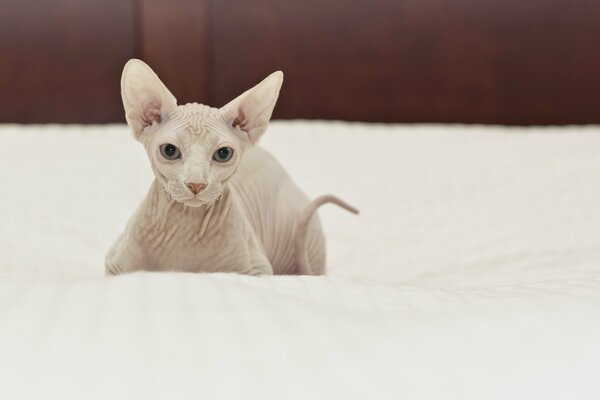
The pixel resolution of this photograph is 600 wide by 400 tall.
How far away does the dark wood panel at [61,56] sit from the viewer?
2.02 m

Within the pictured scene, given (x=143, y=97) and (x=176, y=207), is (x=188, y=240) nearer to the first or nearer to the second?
(x=176, y=207)

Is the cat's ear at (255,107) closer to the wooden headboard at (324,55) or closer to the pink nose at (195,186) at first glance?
the pink nose at (195,186)

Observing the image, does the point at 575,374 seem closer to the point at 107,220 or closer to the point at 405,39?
the point at 107,220

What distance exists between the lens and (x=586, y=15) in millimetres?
2027

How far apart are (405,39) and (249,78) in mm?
410

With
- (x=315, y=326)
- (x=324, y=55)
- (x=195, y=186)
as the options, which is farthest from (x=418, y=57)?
(x=315, y=326)

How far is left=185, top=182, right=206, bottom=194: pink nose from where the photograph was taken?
708 mm

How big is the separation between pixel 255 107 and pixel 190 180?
126 mm

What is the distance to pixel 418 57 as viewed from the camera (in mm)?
2061

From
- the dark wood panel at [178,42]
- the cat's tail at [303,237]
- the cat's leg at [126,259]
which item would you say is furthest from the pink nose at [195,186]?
the dark wood panel at [178,42]

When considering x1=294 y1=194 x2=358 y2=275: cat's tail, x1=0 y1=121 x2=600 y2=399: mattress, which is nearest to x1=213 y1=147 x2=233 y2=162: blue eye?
x1=0 y1=121 x2=600 y2=399: mattress

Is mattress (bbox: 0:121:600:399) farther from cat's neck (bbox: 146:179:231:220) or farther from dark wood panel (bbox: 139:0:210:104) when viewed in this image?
dark wood panel (bbox: 139:0:210:104)

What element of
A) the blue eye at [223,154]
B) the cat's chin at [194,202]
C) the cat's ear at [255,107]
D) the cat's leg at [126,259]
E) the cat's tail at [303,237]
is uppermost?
the cat's ear at [255,107]

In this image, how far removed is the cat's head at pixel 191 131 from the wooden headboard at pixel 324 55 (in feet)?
4.24
